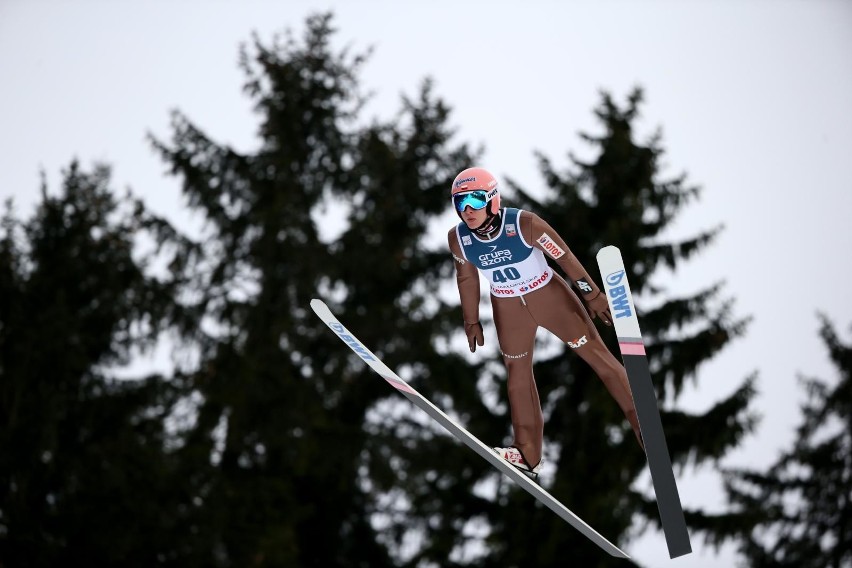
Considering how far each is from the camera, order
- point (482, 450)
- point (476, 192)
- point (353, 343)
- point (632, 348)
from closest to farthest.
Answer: point (632, 348)
point (476, 192)
point (482, 450)
point (353, 343)

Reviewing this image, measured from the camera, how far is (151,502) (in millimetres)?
13891

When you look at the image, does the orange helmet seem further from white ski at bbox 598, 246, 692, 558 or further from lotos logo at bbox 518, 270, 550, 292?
white ski at bbox 598, 246, 692, 558

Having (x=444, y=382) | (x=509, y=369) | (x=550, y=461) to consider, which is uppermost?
(x=444, y=382)

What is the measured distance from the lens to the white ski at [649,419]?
4.46 m

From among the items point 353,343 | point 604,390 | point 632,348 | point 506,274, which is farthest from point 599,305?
point 604,390

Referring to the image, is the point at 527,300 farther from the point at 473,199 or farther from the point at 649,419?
the point at 649,419

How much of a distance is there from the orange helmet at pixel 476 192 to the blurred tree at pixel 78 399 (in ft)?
33.4

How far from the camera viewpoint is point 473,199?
4.75 metres

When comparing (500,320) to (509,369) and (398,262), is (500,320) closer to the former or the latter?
(509,369)

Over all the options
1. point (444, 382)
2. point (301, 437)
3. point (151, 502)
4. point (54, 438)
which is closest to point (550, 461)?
point (444, 382)

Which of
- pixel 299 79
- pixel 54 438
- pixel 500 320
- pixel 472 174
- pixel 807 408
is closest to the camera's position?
pixel 472 174

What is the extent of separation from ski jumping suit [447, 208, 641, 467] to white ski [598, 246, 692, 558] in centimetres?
35

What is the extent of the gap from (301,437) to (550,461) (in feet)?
12.0

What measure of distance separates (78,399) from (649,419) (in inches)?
457
